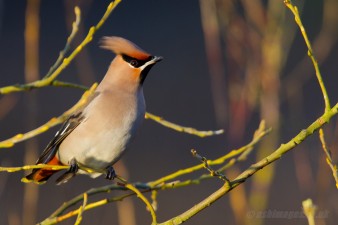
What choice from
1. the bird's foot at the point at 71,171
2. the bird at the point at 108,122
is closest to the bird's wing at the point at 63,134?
the bird at the point at 108,122

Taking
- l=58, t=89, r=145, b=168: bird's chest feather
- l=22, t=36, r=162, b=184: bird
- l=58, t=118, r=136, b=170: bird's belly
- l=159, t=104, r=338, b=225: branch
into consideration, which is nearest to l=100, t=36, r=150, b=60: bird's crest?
l=22, t=36, r=162, b=184: bird

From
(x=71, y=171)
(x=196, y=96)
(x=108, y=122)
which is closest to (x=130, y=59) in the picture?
(x=108, y=122)

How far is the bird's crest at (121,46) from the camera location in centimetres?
325

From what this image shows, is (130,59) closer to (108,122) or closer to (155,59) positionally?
(155,59)

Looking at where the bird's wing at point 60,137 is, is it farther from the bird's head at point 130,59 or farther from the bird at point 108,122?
the bird's head at point 130,59

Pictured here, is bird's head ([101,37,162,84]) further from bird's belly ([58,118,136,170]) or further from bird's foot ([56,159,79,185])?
bird's foot ([56,159,79,185])

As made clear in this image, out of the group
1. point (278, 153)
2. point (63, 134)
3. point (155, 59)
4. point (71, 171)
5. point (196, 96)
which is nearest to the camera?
point (278, 153)

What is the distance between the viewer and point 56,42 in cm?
1055

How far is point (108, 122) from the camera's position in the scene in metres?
3.35

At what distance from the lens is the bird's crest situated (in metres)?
3.25

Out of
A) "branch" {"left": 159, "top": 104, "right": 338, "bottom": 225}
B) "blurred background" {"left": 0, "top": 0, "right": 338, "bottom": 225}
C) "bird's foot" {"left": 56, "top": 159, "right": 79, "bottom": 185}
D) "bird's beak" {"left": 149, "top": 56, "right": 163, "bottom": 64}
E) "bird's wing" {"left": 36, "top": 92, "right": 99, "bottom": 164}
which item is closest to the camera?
"branch" {"left": 159, "top": 104, "right": 338, "bottom": 225}

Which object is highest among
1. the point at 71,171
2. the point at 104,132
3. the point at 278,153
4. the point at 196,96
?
the point at 196,96

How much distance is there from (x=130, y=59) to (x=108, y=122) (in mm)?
307

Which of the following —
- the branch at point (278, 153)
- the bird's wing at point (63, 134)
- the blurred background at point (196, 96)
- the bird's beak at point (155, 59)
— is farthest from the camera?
the bird's wing at point (63, 134)
